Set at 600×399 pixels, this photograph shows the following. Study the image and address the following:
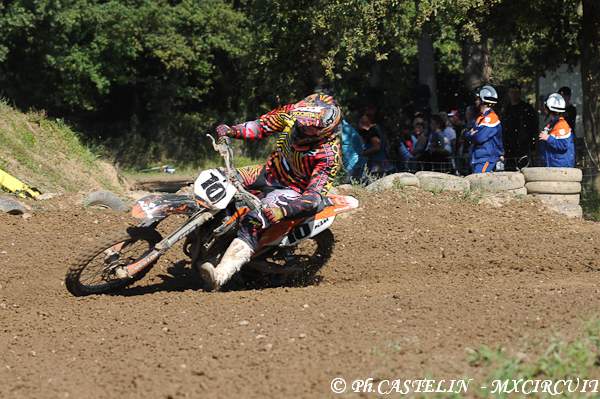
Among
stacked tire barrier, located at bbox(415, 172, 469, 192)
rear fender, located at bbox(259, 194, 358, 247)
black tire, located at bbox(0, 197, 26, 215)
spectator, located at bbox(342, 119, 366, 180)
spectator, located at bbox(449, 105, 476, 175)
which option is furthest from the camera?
spectator, located at bbox(449, 105, 476, 175)

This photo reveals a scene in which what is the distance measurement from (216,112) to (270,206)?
22589mm

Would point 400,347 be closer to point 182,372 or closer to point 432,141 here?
point 182,372

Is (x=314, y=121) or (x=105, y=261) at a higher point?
(x=314, y=121)

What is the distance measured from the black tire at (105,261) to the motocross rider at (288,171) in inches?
21.7

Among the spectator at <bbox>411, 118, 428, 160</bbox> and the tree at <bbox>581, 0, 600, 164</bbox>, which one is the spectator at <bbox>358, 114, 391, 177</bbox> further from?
the tree at <bbox>581, 0, 600, 164</bbox>

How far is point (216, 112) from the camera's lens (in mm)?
30266

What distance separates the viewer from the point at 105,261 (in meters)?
7.79

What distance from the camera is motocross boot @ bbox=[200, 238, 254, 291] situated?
7852 millimetres

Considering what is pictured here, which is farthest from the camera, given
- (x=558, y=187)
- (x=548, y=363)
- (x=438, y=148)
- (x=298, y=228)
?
(x=438, y=148)

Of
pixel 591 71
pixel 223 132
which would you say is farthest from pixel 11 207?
pixel 591 71

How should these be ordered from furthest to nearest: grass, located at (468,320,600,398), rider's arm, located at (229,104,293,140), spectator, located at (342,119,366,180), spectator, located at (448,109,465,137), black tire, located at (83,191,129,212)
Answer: spectator, located at (448,109,465,137) < spectator, located at (342,119,366,180) < black tire, located at (83,191,129,212) < rider's arm, located at (229,104,293,140) < grass, located at (468,320,600,398)

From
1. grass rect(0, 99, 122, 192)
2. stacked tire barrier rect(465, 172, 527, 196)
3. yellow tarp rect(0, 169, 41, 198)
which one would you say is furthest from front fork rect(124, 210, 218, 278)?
grass rect(0, 99, 122, 192)

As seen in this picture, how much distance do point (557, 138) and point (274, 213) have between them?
19.9 feet

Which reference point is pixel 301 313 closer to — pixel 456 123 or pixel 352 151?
pixel 352 151
